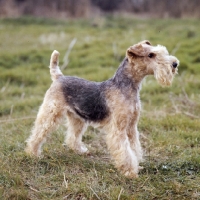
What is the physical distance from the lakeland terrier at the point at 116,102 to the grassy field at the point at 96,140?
1.02 ft

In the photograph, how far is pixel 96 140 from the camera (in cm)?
739

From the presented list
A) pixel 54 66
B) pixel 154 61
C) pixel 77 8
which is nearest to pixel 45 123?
pixel 54 66

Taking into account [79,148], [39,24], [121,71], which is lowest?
[39,24]

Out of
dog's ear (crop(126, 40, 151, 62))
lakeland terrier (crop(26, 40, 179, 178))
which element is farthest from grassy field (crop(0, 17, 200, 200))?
dog's ear (crop(126, 40, 151, 62))

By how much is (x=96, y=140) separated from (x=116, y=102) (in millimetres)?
1938

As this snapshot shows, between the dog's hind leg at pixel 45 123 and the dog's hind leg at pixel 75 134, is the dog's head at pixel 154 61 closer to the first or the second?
the dog's hind leg at pixel 45 123

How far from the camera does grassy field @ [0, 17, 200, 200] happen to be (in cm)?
503

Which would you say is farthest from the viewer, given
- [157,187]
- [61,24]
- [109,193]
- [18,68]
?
[61,24]

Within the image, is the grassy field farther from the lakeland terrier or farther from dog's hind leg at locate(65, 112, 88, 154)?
the lakeland terrier

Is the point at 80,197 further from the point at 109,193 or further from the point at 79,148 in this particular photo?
the point at 79,148

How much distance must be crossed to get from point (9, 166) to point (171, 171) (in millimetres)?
2413

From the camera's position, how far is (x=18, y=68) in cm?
1353

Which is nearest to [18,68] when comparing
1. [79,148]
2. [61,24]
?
[79,148]

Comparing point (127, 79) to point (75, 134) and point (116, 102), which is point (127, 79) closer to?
point (116, 102)
